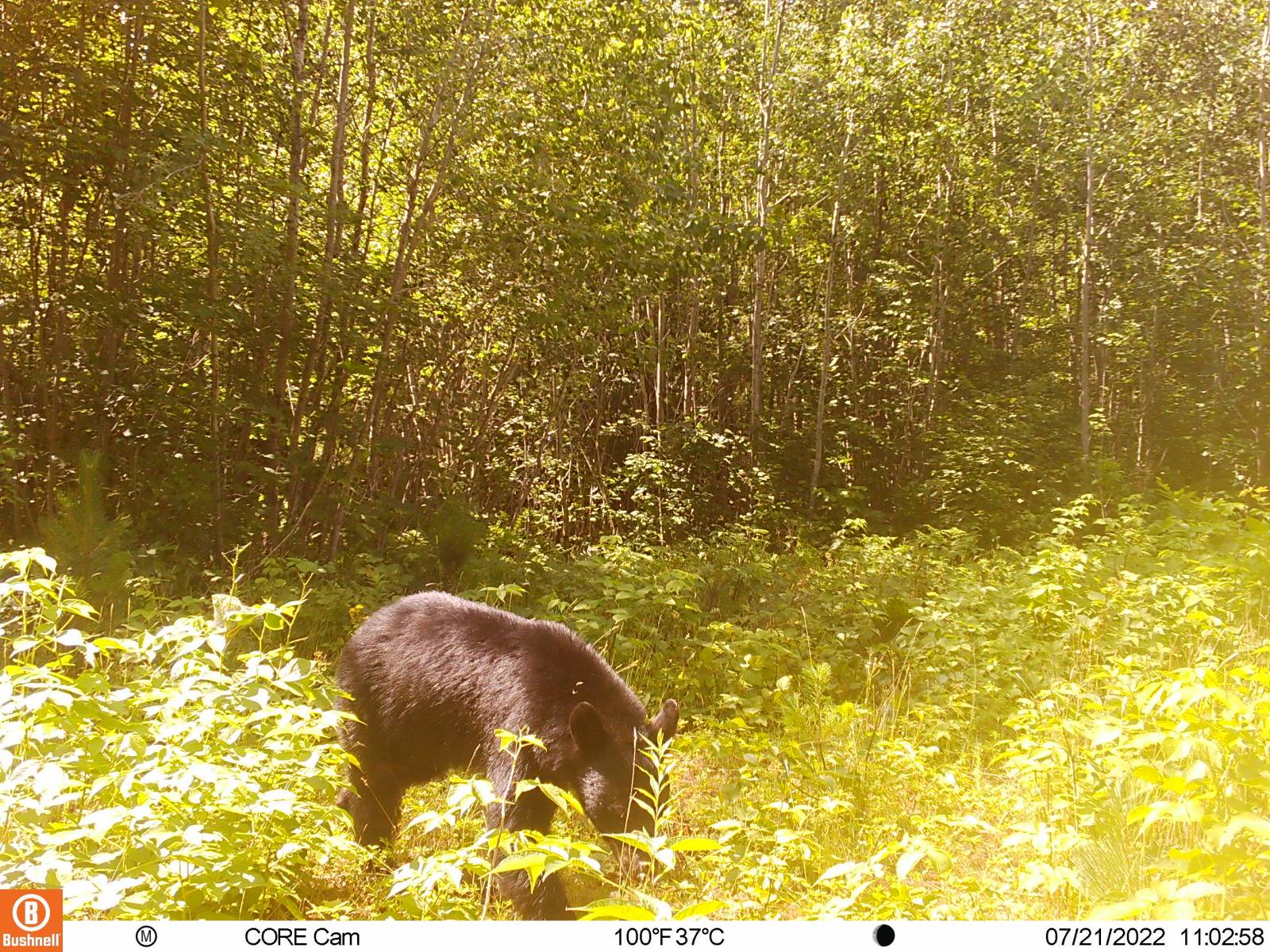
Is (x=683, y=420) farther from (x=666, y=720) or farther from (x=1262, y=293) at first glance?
(x=1262, y=293)

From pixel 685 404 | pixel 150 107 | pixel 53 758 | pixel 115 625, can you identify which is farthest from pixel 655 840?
pixel 685 404

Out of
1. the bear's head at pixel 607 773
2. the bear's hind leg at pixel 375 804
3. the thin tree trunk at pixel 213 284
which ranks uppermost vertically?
the thin tree trunk at pixel 213 284

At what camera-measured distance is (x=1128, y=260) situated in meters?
17.0

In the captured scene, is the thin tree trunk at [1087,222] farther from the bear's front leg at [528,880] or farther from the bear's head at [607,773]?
the bear's front leg at [528,880]

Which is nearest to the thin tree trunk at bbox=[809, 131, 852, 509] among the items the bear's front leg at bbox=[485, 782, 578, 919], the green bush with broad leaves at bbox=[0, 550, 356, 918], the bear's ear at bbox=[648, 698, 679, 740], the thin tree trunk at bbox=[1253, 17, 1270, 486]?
the thin tree trunk at bbox=[1253, 17, 1270, 486]

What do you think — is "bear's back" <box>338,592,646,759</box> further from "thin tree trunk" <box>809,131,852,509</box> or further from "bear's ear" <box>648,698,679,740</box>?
"thin tree trunk" <box>809,131,852,509</box>

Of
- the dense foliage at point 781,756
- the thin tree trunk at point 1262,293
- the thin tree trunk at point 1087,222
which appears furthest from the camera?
the thin tree trunk at point 1087,222

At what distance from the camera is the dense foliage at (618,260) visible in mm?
7418

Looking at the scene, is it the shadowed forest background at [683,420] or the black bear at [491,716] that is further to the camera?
the black bear at [491,716]

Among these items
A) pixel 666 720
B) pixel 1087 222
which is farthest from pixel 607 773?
pixel 1087 222

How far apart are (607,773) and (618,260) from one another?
282 inches

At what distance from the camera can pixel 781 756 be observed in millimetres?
4148

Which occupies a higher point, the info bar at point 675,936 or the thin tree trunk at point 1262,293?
the thin tree trunk at point 1262,293

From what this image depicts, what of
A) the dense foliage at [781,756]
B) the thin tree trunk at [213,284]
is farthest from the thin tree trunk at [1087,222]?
the thin tree trunk at [213,284]
